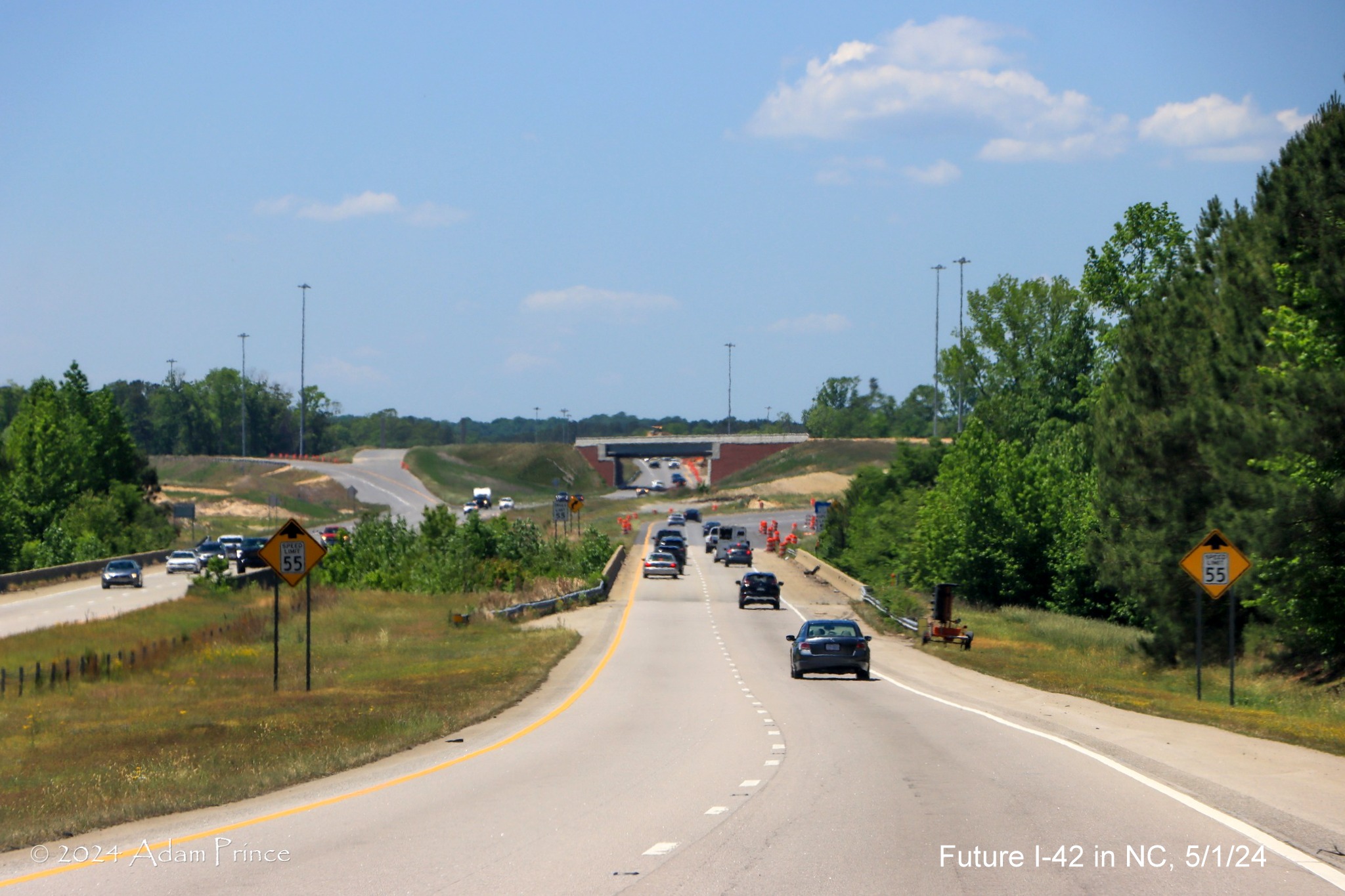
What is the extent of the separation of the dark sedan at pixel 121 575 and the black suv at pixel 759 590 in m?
32.6

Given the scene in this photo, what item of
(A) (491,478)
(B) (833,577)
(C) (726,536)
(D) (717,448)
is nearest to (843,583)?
(B) (833,577)

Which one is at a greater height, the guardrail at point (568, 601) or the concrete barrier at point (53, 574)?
the guardrail at point (568, 601)

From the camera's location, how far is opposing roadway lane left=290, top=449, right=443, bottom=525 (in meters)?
143

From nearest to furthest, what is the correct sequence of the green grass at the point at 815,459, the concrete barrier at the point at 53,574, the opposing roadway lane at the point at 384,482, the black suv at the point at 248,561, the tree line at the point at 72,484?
the concrete barrier at the point at 53,574, the black suv at the point at 248,561, the tree line at the point at 72,484, the opposing roadway lane at the point at 384,482, the green grass at the point at 815,459

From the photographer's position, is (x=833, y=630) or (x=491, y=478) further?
(x=491, y=478)

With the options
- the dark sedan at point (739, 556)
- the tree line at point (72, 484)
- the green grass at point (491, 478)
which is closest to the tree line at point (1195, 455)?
the dark sedan at point (739, 556)

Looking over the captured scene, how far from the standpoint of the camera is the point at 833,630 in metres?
30.1

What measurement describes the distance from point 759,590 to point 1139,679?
2390cm

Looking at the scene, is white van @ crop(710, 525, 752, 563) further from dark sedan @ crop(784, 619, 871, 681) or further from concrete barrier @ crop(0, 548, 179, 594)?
dark sedan @ crop(784, 619, 871, 681)

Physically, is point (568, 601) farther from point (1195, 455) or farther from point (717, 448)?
point (717, 448)

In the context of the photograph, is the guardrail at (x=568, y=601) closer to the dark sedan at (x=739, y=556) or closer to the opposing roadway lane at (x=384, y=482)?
the dark sedan at (x=739, y=556)

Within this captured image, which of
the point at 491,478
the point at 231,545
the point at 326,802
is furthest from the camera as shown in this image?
the point at 491,478

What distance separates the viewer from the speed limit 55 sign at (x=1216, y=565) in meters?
23.4

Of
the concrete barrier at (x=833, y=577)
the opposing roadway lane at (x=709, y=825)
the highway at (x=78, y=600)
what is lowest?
the highway at (x=78, y=600)
